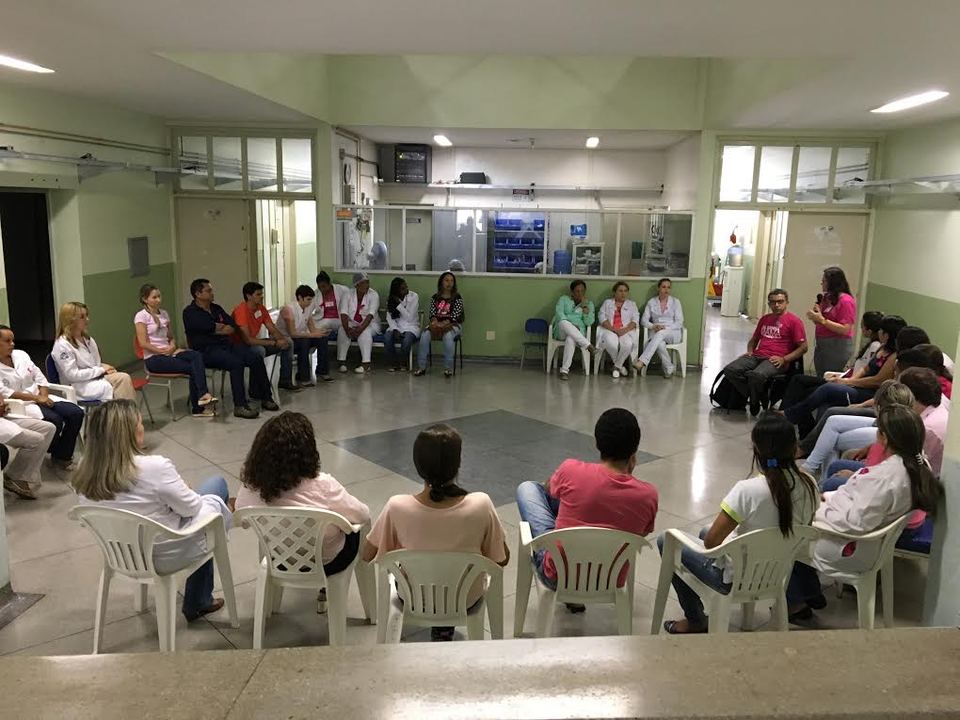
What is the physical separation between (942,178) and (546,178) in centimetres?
617

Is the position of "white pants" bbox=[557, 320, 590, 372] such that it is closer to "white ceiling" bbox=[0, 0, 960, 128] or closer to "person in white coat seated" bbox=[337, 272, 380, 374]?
"person in white coat seated" bbox=[337, 272, 380, 374]

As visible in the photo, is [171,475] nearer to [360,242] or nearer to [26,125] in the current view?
[26,125]

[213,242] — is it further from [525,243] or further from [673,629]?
[673,629]

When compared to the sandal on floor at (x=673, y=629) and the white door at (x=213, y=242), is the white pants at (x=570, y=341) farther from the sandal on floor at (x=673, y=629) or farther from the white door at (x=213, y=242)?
the sandal on floor at (x=673, y=629)

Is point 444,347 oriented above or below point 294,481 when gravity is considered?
below

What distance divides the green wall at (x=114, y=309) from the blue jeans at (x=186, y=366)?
1.65 meters

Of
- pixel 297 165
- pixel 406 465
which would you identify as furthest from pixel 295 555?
pixel 297 165

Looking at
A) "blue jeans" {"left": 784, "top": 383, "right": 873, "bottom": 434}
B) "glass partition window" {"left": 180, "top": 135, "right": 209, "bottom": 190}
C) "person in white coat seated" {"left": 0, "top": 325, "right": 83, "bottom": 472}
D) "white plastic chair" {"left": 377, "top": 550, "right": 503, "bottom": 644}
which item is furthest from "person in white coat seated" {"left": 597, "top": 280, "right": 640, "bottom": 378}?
"white plastic chair" {"left": 377, "top": 550, "right": 503, "bottom": 644}

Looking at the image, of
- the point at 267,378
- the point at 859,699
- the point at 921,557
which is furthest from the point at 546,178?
the point at 859,699

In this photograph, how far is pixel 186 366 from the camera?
6.41m

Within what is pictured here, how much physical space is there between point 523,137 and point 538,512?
26.0ft

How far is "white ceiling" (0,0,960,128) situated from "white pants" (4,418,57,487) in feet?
7.80

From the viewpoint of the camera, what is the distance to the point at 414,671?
5.59ft

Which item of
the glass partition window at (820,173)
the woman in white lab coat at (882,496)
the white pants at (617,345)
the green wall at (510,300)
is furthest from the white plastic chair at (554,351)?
the woman in white lab coat at (882,496)
